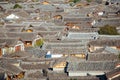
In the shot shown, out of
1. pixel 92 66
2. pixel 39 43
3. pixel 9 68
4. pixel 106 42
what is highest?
pixel 92 66

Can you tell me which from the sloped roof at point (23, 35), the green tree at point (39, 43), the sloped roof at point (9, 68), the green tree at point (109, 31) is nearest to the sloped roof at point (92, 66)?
the sloped roof at point (9, 68)

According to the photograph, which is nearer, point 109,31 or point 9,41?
point 9,41

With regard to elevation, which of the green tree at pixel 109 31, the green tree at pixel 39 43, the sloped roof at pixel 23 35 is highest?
the green tree at pixel 109 31

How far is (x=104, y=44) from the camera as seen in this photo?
25266mm

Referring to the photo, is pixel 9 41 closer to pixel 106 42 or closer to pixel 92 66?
pixel 106 42

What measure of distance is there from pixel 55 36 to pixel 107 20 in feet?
25.7

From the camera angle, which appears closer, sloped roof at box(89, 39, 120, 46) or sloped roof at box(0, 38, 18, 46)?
sloped roof at box(89, 39, 120, 46)

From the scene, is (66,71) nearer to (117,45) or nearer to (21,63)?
(21,63)

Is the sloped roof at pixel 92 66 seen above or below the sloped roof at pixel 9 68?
above

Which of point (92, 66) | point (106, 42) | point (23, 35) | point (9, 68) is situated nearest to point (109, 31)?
point (106, 42)

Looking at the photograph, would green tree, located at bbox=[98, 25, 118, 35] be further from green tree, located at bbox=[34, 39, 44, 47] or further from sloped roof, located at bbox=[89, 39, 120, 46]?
green tree, located at bbox=[34, 39, 44, 47]

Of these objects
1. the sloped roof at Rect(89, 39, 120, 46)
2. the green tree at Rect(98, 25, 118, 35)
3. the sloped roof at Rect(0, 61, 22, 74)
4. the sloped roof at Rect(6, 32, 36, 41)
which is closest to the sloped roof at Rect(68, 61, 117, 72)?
the sloped roof at Rect(0, 61, 22, 74)

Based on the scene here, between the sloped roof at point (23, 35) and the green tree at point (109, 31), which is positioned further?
the green tree at point (109, 31)

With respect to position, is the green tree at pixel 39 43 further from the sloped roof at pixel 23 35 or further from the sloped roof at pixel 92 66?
the sloped roof at pixel 92 66
